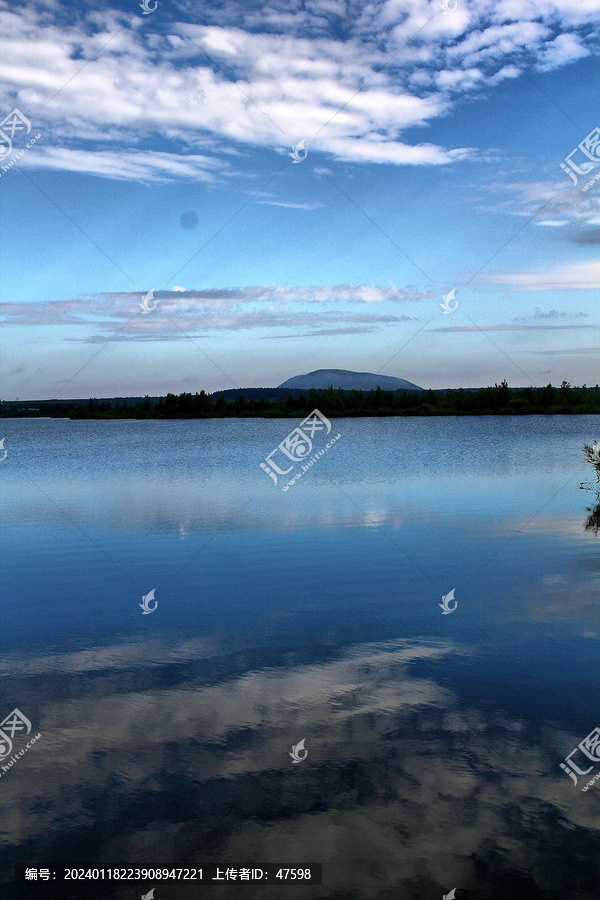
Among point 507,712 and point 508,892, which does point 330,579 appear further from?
point 508,892

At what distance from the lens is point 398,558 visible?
1252 centimetres

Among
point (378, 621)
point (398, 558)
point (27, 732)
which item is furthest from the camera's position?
point (398, 558)

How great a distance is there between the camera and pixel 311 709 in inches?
248

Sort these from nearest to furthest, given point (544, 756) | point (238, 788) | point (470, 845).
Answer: point (470, 845) → point (238, 788) → point (544, 756)

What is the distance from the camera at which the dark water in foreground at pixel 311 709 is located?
14.6 ft

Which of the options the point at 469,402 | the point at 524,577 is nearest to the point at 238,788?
the point at 524,577

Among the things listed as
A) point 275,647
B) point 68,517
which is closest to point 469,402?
point 68,517

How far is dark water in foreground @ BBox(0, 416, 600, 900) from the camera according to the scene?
446 cm

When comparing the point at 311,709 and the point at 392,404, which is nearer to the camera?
the point at 311,709

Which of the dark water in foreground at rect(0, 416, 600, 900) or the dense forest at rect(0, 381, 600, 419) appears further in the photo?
the dense forest at rect(0, 381, 600, 419)

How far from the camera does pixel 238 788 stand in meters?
5.11

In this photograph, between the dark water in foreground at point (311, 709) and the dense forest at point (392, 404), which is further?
the dense forest at point (392, 404)

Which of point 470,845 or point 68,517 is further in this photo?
point 68,517

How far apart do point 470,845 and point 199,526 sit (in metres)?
12.3
